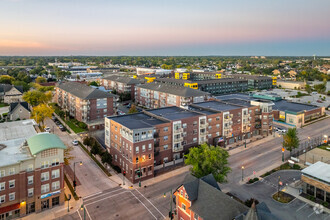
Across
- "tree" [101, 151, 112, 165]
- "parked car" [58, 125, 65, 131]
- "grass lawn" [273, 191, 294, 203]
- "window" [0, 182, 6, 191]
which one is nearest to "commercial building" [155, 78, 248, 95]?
"parked car" [58, 125, 65, 131]

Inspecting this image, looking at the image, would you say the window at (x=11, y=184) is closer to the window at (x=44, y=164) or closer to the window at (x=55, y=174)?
the window at (x=44, y=164)

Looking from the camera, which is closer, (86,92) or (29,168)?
(29,168)

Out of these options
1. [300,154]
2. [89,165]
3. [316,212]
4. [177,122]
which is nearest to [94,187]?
[89,165]

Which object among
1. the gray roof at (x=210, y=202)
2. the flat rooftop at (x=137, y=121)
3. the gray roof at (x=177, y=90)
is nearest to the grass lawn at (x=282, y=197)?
the gray roof at (x=210, y=202)

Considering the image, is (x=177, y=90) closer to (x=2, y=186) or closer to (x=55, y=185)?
(x=55, y=185)

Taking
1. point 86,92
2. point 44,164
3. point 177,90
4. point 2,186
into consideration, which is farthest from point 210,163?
point 86,92

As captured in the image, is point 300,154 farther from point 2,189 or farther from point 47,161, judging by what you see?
point 2,189

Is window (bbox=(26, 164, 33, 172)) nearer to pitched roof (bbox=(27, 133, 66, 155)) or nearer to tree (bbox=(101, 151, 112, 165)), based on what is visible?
pitched roof (bbox=(27, 133, 66, 155))
